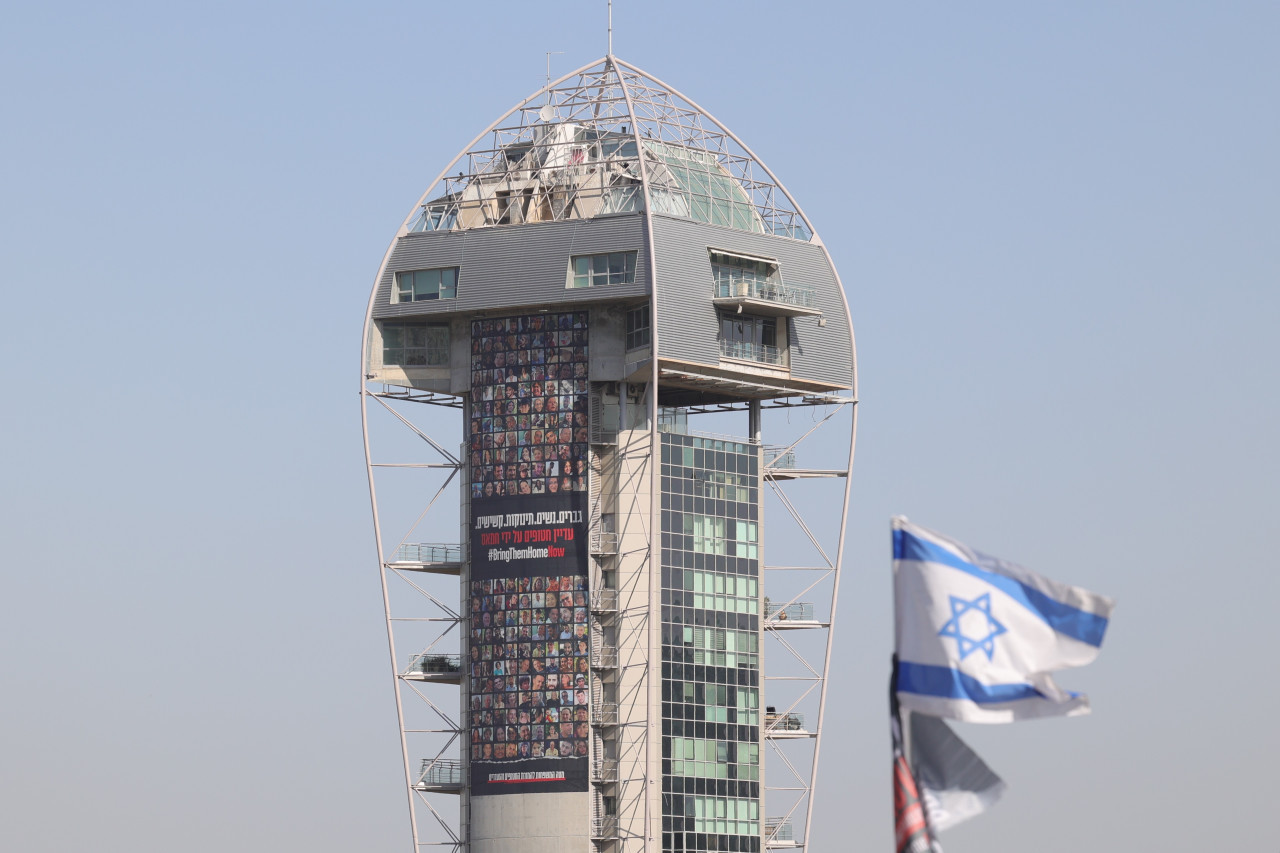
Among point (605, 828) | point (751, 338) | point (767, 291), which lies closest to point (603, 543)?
point (751, 338)

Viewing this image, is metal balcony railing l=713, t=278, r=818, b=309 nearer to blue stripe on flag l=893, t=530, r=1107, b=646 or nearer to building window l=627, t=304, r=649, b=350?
building window l=627, t=304, r=649, b=350

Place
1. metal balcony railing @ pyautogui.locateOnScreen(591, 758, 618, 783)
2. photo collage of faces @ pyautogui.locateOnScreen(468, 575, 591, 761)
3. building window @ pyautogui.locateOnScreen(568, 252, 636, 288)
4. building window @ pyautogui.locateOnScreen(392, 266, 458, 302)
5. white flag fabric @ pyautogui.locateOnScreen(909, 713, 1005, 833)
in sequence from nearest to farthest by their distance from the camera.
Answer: white flag fabric @ pyautogui.locateOnScreen(909, 713, 1005, 833) → building window @ pyautogui.locateOnScreen(568, 252, 636, 288) → metal balcony railing @ pyautogui.locateOnScreen(591, 758, 618, 783) → photo collage of faces @ pyautogui.locateOnScreen(468, 575, 591, 761) → building window @ pyautogui.locateOnScreen(392, 266, 458, 302)

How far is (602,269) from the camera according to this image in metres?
139

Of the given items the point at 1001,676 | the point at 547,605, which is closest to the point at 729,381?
the point at 547,605

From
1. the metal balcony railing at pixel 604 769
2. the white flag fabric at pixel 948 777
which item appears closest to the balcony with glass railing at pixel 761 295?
the metal balcony railing at pixel 604 769

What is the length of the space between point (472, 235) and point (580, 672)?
24726 millimetres

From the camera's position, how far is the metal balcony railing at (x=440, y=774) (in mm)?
141500

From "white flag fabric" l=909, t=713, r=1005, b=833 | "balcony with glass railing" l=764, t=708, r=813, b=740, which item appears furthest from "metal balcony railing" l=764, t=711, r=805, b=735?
"white flag fabric" l=909, t=713, r=1005, b=833

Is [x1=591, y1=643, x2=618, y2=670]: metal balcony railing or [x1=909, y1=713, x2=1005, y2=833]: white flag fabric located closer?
[x1=909, y1=713, x2=1005, y2=833]: white flag fabric

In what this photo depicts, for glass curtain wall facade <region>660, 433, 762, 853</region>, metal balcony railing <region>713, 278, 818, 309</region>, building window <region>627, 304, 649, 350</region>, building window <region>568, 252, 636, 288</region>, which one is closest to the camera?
building window <region>568, 252, 636, 288</region>

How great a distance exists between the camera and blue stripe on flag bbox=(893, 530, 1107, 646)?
144 feet

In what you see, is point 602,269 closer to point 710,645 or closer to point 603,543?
point 603,543

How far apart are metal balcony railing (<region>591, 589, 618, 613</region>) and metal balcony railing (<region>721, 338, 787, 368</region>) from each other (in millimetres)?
14229

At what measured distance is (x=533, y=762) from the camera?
140 meters
